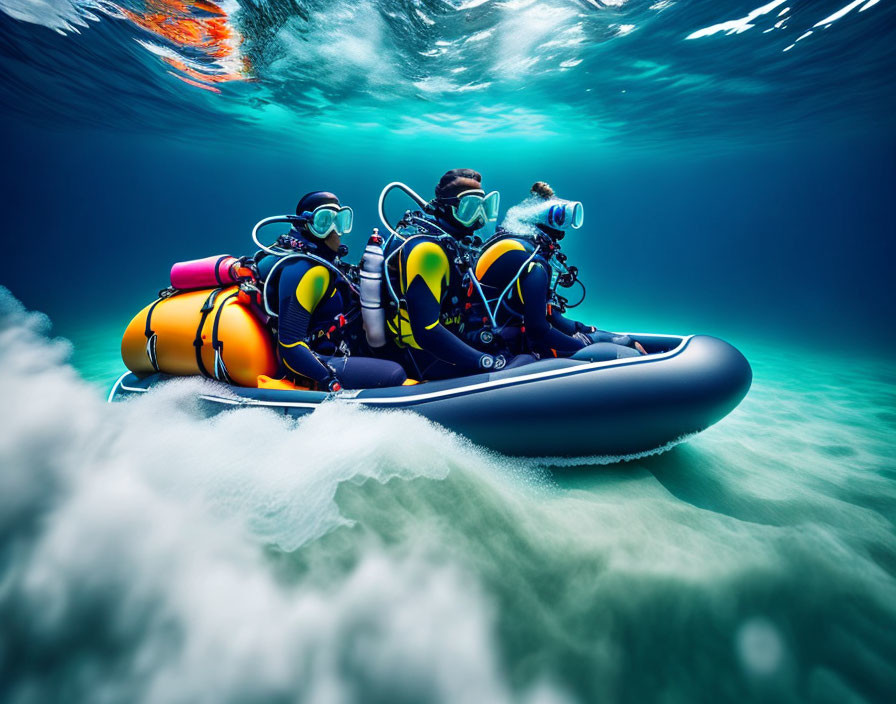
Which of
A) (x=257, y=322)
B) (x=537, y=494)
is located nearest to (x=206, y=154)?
(x=257, y=322)

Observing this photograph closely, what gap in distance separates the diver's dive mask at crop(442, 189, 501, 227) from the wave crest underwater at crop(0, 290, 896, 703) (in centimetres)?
180

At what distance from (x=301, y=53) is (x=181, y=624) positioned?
617 inches

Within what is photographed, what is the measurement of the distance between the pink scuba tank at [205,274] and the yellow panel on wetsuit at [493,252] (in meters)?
2.29

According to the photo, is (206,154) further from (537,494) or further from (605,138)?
(537,494)

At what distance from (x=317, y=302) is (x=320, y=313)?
0.18 metres

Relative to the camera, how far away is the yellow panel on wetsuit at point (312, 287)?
3.15 metres

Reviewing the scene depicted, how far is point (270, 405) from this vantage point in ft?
10.2

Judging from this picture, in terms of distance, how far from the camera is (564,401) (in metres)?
2.93

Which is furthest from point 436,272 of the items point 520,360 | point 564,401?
point 564,401

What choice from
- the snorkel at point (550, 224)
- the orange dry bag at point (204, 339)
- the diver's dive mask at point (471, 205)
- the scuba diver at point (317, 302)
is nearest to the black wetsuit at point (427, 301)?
the diver's dive mask at point (471, 205)

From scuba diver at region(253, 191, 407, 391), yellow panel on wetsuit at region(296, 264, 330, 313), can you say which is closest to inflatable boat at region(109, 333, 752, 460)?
scuba diver at region(253, 191, 407, 391)

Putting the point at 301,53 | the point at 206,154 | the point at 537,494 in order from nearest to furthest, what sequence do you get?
1. the point at 537,494
2. the point at 301,53
3. the point at 206,154

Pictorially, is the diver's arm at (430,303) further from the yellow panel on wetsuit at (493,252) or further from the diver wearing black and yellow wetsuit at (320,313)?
the yellow panel on wetsuit at (493,252)

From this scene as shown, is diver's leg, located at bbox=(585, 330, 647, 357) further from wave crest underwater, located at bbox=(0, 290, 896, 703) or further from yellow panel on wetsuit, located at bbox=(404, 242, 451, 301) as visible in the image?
yellow panel on wetsuit, located at bbox=(404, 242, 451, 301)
